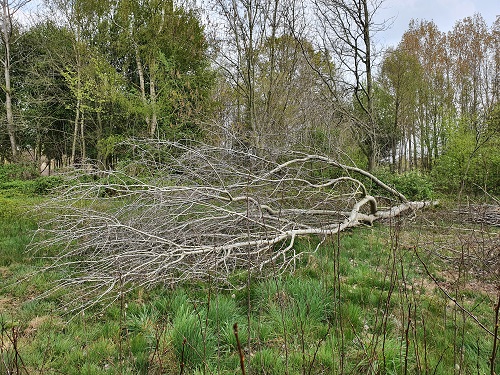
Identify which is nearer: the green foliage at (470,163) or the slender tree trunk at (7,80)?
the green foliage at (470,163)

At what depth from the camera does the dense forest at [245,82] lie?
10469 mm

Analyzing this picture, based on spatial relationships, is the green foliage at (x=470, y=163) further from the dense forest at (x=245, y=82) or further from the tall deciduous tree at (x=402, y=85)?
the tall deciduous tree at (x=402, y=85)

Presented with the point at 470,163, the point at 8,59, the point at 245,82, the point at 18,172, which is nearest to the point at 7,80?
the point at 8,59

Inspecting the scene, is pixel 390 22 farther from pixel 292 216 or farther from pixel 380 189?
pixel 292 216

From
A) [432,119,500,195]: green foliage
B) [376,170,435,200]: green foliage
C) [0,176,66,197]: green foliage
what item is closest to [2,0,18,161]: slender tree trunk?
[0,176,66,197]: green foliage

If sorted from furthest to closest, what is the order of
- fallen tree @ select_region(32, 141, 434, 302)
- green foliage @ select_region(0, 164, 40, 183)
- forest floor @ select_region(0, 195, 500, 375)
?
green foliage @ select_region(0, 164, 40, 183) → fallen tree @ select_region(32, 141, 434, 302) → forest floor @ select_region(0, 195, 500, 375)

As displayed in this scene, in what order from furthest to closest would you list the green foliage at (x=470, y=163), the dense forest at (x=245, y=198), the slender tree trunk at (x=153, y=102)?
the slender tree trunk at (x=153, y=102) < the green foliage at (x=470, y=163) < the dense forest at (x=245, y=198)

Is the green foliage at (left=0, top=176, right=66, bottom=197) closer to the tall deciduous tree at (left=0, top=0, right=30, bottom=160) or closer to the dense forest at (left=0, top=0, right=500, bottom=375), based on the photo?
the dense forest at (left=0, top=0, right=500, bottom=375)

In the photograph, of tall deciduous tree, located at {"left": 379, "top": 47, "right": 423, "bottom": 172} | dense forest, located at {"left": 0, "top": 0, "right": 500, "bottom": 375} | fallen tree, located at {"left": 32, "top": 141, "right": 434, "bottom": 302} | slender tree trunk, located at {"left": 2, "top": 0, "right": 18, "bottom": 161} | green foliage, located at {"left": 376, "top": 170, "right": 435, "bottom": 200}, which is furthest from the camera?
tall deciduous tree, located at {"left": 379, "top": 47, "right": 423, "bottom": 172}

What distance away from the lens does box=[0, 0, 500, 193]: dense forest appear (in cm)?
1047

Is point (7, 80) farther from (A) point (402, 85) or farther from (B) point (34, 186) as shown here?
(A) point (402, 85)

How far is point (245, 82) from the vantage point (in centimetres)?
1028

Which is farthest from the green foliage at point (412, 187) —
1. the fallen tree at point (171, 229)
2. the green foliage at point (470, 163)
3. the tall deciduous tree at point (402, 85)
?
the tall deciduous tree at point (402, 85)

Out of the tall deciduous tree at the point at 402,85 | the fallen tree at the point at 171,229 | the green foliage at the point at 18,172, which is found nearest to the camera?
the fallen tree at the point at 171,229
